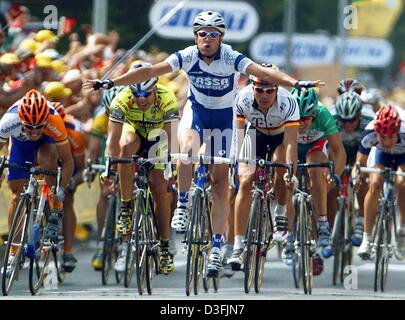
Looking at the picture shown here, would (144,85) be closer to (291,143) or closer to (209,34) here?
(209,34)

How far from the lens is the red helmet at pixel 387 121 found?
50.3 feet

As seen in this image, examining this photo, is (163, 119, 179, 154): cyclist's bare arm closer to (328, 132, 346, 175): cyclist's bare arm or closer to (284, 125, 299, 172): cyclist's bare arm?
(284, 125, 299, 172): cyclist's bare arm

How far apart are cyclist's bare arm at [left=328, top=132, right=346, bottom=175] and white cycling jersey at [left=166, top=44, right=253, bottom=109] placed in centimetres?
188

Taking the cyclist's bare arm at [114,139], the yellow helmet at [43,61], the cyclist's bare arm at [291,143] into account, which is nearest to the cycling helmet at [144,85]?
the cyclist's bare arm at [114,139]

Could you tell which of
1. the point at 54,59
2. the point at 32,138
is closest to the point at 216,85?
the point at 32,138

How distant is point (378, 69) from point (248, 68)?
216ft

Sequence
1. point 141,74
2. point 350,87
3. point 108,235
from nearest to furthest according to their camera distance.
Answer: point 141,74
point 108,235
point 350,87

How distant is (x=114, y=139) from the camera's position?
14984 mm

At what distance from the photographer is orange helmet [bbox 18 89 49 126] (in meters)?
13.9

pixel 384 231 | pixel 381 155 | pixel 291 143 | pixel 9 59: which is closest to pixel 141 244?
pixel 291 143

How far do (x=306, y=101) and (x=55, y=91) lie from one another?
2683 mm

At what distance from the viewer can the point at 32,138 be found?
14.1 meters

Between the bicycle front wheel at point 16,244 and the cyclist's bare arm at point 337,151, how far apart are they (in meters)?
3.50

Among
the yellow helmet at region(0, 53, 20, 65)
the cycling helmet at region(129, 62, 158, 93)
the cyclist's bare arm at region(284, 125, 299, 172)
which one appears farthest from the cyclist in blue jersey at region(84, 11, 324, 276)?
the yellow helmet at region(0, 53, 20, 65)
